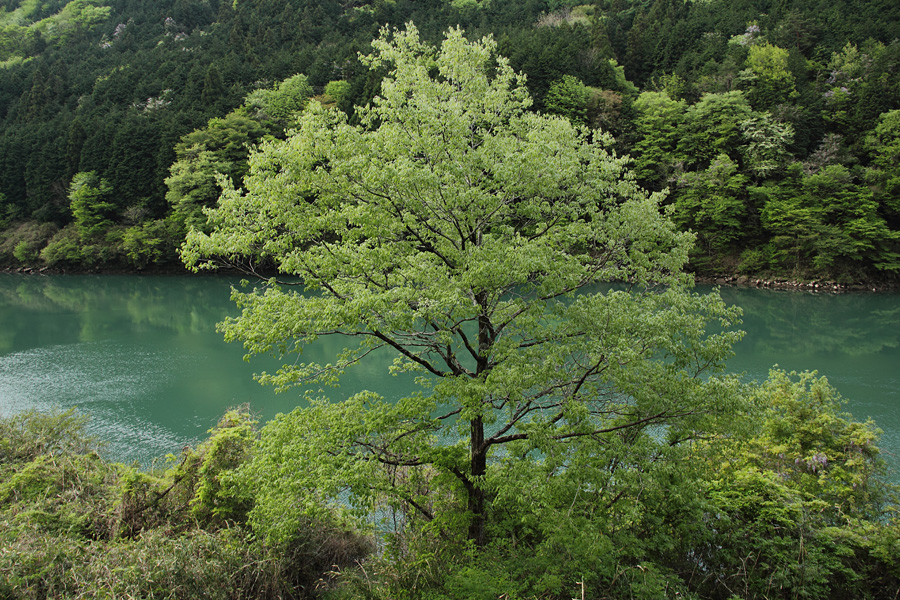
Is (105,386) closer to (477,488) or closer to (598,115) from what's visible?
(477,488)

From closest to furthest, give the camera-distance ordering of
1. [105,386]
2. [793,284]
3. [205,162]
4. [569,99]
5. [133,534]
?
[133,534]
[105,386]
[793,284]
[569,99]
[205,162]

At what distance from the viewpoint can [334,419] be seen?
5176 millimetres

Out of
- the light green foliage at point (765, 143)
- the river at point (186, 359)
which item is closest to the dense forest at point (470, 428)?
the river at point (186, 359)

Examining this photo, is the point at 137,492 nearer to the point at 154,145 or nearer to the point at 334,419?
the point at 334,419

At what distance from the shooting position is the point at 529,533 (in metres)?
5.15

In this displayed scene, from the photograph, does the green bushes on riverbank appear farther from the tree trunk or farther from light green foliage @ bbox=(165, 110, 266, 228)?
light green foliage @ bbox=(165, 110, 266, 228)

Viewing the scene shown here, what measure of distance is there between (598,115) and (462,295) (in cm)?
3105

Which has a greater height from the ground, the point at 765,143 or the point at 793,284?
the point at 765,143

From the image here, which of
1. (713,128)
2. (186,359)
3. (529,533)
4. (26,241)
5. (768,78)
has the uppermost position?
(768,78)

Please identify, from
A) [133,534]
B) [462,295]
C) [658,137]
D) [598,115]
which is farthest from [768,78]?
[133,534]

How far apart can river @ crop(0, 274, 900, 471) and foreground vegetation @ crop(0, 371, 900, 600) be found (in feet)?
5.12

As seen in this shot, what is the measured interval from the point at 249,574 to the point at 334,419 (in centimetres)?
156

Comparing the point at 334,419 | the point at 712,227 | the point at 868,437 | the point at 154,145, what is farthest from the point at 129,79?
the point at 868,437

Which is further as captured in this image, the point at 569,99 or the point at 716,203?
the point at 569,99
